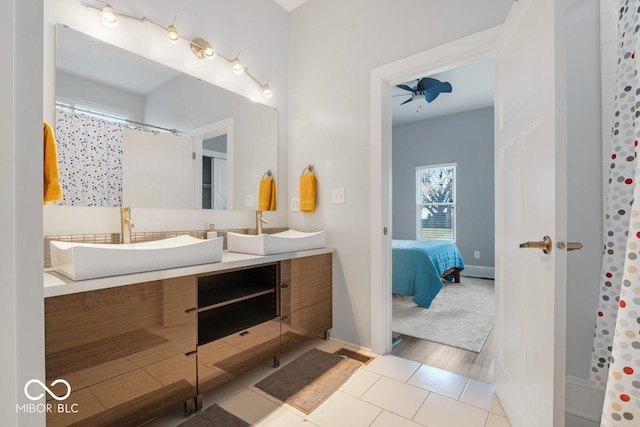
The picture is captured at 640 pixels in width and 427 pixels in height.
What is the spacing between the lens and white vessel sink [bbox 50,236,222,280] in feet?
3.73

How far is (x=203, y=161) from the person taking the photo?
2.07 meters

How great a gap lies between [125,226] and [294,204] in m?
1.33

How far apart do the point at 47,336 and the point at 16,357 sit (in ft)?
2.54

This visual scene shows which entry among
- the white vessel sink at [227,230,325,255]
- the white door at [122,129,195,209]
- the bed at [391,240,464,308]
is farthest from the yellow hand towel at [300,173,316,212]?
the bed at [391,240,464,308]

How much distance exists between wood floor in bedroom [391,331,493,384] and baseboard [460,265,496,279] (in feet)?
8.76

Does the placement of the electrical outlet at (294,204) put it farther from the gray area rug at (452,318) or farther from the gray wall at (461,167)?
the gray wall at (461,167)

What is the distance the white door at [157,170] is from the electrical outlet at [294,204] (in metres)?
0.89

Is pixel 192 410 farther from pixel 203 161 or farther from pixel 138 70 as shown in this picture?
pixel 138 70

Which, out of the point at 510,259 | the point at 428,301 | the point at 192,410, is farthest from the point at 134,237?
the point at 428,301

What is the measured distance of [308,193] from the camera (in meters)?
2.46

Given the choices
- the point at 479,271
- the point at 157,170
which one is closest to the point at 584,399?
the point at 157,170

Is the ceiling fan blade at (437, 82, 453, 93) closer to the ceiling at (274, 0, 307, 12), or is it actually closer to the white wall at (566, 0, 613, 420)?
the ceiling at (274, 0, 307, 12)

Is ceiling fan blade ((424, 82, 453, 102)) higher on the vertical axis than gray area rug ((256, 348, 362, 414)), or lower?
higher

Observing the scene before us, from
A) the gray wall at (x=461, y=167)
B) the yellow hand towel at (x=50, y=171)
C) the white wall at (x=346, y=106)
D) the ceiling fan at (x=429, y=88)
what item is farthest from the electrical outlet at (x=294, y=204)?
the gray wall at (x=461, y=167)
